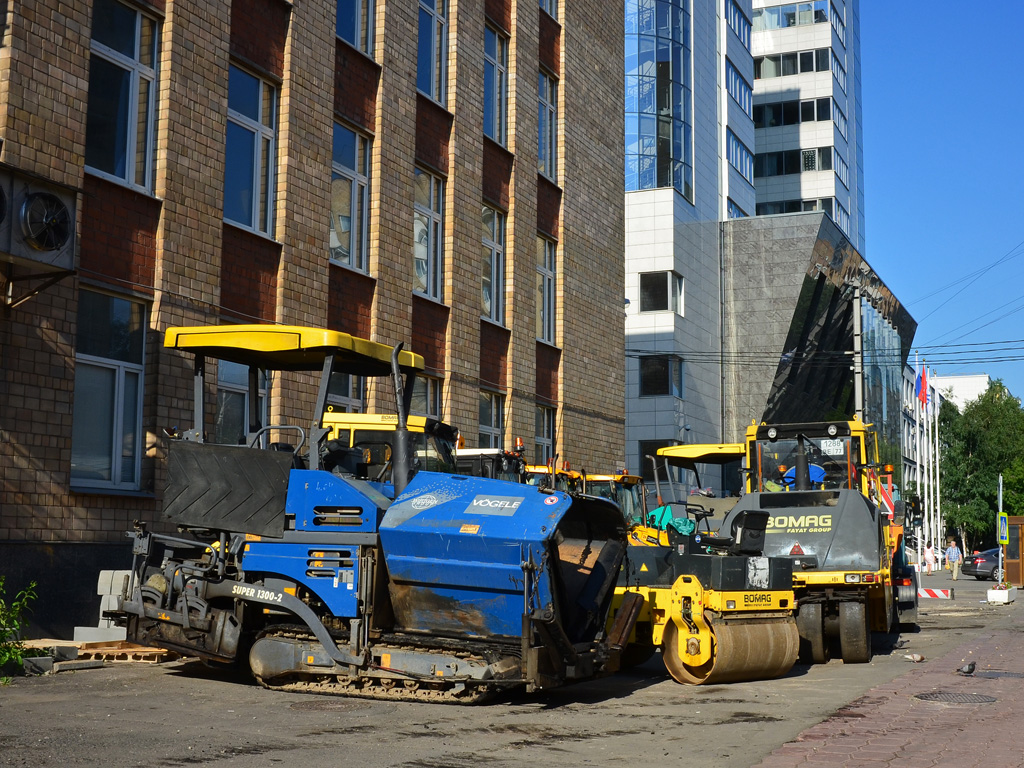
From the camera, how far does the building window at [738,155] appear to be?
49.2 m

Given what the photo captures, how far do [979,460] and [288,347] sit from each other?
81.2 m

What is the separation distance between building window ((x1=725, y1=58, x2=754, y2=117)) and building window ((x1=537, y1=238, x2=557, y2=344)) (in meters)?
26.3

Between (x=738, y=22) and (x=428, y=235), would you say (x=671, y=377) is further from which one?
(x=428, y=235)

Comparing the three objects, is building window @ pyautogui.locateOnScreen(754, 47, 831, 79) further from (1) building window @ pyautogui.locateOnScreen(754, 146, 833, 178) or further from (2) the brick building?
(2) the brick building

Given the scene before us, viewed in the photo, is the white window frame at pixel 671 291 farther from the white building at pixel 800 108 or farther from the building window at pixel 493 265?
the white building at pixel 800 108

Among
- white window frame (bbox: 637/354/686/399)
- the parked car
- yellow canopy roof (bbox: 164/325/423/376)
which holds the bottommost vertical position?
the parked car

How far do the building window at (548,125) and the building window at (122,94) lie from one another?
12074 millimetres

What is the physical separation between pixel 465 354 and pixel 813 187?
52009mm

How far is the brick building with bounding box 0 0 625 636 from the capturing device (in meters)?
12.8

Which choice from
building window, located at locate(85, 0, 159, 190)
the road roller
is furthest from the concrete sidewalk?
building window, located at locate(85, 0, 159, 190)

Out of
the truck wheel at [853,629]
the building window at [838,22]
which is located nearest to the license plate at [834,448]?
the truck wheel at [853,629]

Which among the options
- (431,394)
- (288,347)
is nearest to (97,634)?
(288,347)

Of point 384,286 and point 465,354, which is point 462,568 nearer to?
point 384,286

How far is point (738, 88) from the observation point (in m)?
51.3
